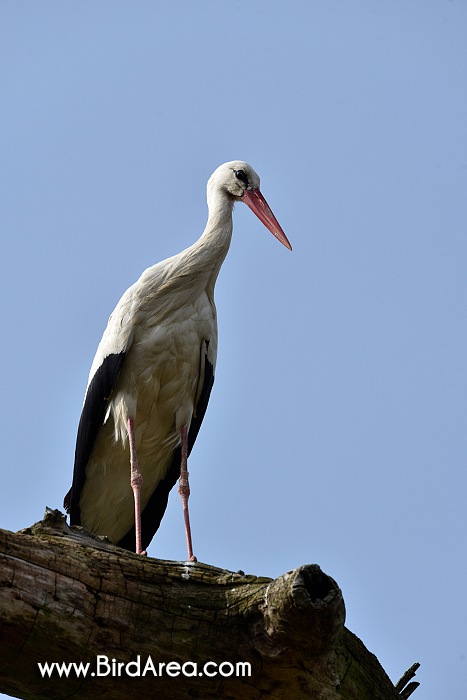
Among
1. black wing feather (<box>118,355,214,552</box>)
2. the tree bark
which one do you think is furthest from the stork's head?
the tree bark

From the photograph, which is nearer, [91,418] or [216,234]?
[91,418]

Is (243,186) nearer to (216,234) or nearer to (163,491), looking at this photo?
(216,234)

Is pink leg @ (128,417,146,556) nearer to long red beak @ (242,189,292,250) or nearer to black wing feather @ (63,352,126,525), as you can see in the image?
black wing feather @ (63,352,126,525)

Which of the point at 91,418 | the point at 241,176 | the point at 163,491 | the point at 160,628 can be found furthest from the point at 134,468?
the point at 160,628

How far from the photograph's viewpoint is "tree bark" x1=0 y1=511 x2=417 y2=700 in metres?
4.44

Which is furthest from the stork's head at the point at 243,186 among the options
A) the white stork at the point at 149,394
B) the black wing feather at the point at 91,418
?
the black wing feather at the point at 91,418

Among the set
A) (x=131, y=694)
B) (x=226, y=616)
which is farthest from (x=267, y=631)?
(x=131, y=694)

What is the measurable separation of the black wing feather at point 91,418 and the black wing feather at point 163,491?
54 centimetres

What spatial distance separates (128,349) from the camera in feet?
26.1

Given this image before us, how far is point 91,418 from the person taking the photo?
8039 millimetres

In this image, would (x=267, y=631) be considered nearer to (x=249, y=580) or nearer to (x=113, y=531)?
(x=249, y=580)

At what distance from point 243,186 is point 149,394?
2091 millimetres

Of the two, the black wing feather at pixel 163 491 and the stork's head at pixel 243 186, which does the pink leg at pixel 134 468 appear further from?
the stork's head at pixel 243 186

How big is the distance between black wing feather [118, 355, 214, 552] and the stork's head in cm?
157
